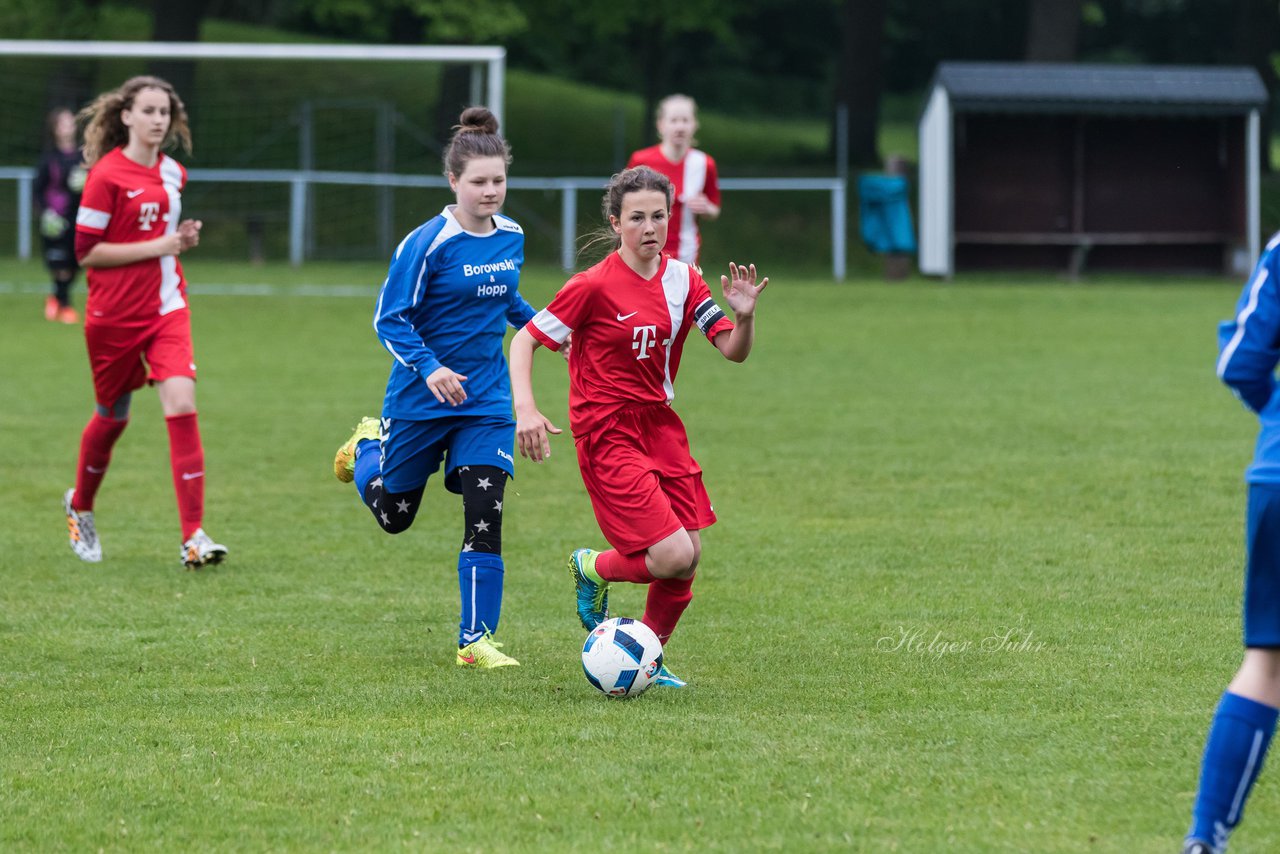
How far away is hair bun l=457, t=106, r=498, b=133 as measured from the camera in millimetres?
6156

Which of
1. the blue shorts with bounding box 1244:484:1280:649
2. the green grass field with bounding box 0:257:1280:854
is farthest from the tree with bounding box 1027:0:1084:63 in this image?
the blue shorts with bounding box 1244:484:1280:649

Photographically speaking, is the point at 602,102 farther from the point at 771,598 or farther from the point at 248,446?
the point at 771,598

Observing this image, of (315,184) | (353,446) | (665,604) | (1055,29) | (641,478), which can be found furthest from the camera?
(1055,29)

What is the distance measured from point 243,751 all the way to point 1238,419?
8569 mm

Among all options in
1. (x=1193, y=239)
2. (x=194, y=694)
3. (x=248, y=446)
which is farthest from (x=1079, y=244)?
(x=194, y=694)

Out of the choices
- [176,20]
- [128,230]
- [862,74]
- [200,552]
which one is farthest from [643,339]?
[862,74]

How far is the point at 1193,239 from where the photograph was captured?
27.0 meters

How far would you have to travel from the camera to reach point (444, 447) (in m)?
6.13

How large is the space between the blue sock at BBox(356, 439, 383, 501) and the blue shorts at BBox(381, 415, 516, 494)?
0.50 ft

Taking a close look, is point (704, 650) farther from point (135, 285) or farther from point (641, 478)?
point (135, 285)

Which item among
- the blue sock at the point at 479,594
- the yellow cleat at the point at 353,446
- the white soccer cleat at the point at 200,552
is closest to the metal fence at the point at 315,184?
the white soccer cleat at the point at 200,552

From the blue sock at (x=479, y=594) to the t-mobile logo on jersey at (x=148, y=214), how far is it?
2.85 m

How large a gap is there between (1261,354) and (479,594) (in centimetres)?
295

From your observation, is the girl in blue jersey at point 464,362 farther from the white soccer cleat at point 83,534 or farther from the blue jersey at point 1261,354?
the blue jersey at point 1261,354
